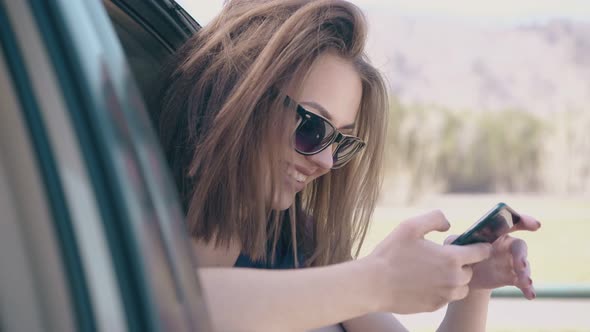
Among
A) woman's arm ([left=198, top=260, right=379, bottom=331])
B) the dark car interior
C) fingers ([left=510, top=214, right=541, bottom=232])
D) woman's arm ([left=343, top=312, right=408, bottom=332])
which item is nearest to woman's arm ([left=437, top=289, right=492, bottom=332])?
woman's arm ([left=343, top=312, right=408, bottom=332])

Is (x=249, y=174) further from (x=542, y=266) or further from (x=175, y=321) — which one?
(x=542, y=266)

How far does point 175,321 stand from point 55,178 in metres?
0.19

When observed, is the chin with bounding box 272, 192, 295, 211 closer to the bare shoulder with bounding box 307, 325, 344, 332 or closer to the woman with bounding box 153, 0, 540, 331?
the woman with bounding box 153, 0, 540, 331

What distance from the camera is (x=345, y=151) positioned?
1.89m

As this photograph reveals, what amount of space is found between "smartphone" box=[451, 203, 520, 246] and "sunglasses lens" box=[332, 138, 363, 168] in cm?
45

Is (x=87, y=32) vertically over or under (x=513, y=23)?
under

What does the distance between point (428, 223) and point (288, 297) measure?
288 millimetres

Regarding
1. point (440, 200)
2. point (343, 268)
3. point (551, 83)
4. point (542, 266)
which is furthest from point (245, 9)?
point (551, 83)

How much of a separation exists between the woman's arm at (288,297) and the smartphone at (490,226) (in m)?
0.31

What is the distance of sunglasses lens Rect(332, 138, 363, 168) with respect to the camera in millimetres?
1855

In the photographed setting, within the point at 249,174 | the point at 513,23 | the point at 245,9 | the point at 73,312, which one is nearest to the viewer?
the point at 73,312

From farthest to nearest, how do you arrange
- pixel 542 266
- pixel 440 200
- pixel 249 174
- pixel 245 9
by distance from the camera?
pixel 440 200
pixel 542 266
pixel 245 9
pixel 249 174

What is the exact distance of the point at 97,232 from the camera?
0.73 metres

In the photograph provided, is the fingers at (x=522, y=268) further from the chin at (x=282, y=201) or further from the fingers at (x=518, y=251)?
the chin at (x=282, y=201)
